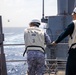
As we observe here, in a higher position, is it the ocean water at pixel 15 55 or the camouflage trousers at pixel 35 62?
the camouflage trousers at pixel 35 62

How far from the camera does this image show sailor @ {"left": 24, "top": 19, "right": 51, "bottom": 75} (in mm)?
6996

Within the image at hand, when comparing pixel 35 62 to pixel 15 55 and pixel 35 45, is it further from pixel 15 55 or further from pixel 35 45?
pixel 15 55

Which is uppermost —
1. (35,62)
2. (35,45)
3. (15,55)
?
(35,45)

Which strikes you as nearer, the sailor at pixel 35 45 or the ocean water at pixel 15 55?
the sailor at pixel 35 45

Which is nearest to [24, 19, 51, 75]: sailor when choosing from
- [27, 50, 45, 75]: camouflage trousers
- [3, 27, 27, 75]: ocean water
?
[27, 50, 45, 75]: camouflage trousers

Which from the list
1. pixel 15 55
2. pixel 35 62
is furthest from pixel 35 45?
pixel 15 55

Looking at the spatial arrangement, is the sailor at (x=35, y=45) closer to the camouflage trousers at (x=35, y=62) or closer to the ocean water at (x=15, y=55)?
the camouflage trousers at (x=35, y=62)

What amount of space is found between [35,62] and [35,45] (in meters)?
0.36

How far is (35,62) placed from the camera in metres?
7.07

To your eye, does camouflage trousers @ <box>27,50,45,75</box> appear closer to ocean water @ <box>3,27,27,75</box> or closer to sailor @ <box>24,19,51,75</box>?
sailor @ <box>24,19,51,75</box>

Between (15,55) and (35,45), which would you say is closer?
(35,45)

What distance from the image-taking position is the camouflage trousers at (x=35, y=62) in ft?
23.0

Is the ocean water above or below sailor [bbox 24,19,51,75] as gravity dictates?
below

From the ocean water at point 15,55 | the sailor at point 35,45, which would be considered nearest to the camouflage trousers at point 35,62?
the sailor at point 35,45
